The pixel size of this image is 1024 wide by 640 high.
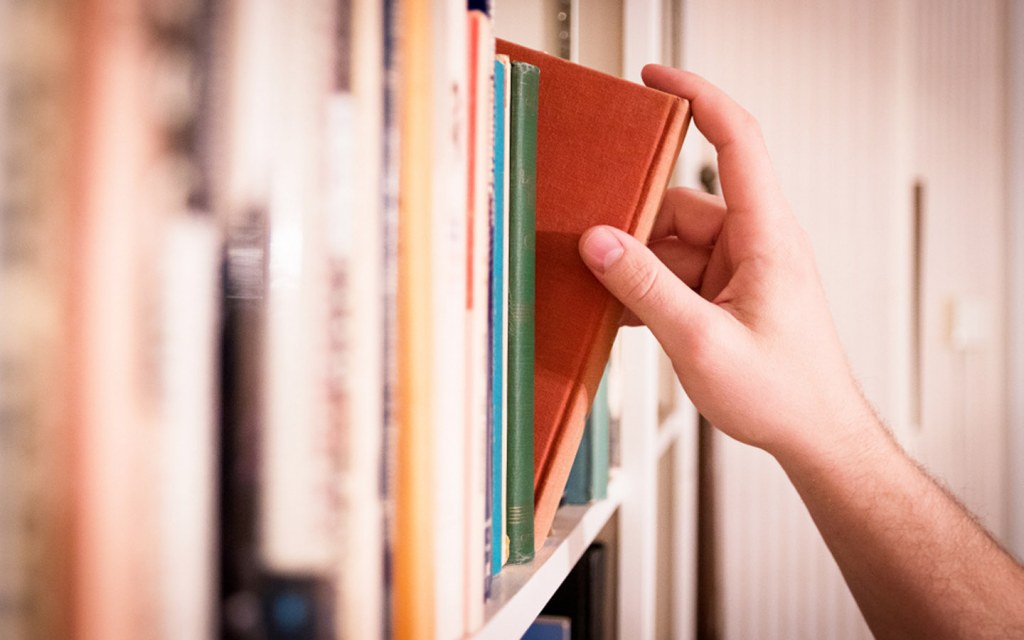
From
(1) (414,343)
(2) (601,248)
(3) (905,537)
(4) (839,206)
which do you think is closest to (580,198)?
(2) (601,248)

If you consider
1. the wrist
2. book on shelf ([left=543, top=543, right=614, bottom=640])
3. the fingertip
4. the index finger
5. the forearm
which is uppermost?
the index finger

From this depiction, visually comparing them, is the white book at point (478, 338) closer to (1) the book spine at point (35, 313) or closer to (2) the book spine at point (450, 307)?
(2) the book spine at point (450, 307)

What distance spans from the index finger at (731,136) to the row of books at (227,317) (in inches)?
15.0

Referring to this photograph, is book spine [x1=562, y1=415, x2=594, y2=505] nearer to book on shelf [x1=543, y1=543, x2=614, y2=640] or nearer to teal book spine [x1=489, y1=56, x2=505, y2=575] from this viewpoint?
book on shelf [x1=543, y1=543, x2=614, y2=640]

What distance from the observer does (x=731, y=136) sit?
59 centimetres

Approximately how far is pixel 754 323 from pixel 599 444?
0.23 m

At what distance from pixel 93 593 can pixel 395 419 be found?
0.37 ft

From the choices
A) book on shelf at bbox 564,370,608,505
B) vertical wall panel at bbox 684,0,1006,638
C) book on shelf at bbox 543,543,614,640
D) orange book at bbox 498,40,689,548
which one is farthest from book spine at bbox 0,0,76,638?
vertical wall panel at bbox 684,0,1006,638

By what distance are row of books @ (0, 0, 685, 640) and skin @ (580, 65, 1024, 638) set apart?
33 centimetres

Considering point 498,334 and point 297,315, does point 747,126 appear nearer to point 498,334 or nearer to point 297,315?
point 498,334

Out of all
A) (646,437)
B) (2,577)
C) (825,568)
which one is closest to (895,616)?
(646,437)

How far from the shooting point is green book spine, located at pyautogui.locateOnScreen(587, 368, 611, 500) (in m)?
0.65

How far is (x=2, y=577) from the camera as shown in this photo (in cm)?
9

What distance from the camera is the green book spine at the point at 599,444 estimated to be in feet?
2.12
